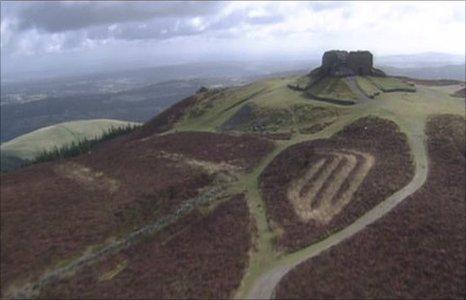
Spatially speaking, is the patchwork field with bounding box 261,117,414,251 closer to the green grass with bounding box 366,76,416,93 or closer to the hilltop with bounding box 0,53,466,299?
the hilltop with bounding box 0,53,466,299

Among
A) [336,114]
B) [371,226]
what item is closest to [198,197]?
[371,226]

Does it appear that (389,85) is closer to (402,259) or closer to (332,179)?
(332,179)

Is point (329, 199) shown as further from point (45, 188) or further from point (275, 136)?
point (45, 188)

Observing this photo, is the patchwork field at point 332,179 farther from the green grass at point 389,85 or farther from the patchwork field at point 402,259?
the green grass at point 389,85

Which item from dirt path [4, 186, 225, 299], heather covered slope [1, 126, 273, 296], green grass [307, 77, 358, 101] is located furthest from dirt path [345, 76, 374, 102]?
dirt path [4, 186, 225, 299]

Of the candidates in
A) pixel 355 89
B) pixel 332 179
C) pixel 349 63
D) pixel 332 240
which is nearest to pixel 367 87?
pixel 355 89

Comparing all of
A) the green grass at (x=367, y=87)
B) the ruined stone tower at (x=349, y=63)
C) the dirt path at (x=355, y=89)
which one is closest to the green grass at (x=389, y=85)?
the green grass at (x=367, y=87)
